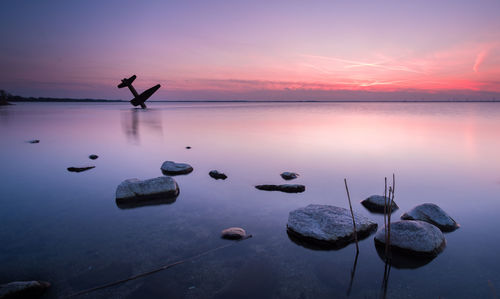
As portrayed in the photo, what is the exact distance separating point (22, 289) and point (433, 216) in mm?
7840

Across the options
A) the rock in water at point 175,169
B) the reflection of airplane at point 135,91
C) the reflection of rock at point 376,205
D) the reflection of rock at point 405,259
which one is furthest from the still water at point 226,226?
the reflection of airplane at point 135,91

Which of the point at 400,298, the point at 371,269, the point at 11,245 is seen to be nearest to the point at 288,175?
the point at 371,269

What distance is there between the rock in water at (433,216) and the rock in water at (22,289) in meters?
7.32

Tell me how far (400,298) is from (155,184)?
639cm

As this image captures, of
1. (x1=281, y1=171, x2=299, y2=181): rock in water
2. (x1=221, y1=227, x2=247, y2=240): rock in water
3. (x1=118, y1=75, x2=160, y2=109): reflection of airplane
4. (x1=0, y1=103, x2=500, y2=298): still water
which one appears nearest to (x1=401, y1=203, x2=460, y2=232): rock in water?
(x1=0, y1=103, x2=500, y2=298): still water

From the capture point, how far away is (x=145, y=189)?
24.6 feet

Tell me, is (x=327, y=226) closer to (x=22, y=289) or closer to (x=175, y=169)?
(x=22, y=289)

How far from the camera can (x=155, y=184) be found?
7719 mm

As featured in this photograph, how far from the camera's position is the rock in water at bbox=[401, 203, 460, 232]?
5977mm

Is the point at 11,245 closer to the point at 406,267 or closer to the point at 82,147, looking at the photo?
the point at 406,267

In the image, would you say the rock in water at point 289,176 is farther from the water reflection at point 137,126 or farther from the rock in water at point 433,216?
the water reflection at point 137,126

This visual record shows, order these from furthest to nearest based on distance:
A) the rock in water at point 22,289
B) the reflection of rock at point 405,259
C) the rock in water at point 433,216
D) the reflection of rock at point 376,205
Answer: the reflection of rock at point 376,205 < the rock in water at point 433,216 < the reflection of rock at point 405,259 < the rock in water at point 22,289

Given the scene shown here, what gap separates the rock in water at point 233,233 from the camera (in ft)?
17.9

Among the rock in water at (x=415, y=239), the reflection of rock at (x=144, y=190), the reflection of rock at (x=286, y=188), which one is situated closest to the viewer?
the rock in water at (x=415, y=239)
